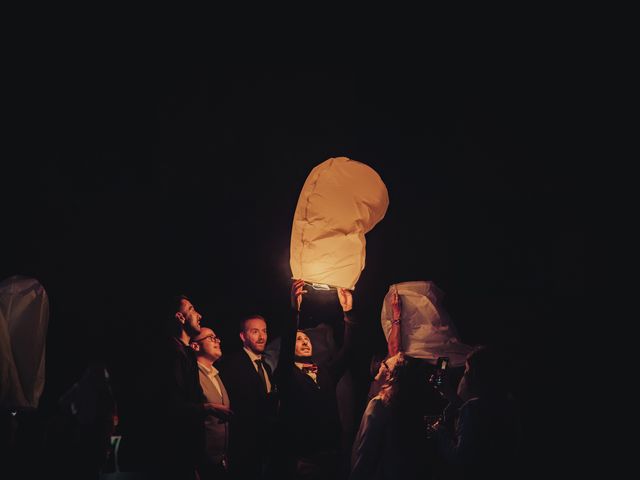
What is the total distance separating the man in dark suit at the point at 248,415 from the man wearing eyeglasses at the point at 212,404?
7 centimetres

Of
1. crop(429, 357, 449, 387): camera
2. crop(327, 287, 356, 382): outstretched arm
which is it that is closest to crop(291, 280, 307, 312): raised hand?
crop(327, 287, 356, 382): outstretched arm

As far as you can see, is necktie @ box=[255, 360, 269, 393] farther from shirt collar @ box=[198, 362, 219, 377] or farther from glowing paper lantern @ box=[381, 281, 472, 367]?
glowing paper lantern @ box=[381, 281, 472, 367]

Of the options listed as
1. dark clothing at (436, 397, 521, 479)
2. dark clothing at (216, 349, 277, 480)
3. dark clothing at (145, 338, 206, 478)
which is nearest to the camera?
dark clothing at (436, 397, 521, 479)

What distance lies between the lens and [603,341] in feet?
16.5

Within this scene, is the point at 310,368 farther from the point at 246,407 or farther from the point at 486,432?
the point at 486,432

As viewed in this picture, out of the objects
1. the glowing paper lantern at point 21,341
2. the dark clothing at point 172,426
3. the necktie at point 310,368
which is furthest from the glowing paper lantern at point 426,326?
the glowing paper lantern at point 21,341

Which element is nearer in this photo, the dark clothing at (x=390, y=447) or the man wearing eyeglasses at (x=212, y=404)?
the dark clothing at (x=390, y=447)

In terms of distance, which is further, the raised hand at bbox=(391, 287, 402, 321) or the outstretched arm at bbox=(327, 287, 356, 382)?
the raised hand at bbox=(391, 287, 402, 321)

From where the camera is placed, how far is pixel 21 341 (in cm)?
388

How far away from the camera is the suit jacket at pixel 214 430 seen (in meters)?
3.63

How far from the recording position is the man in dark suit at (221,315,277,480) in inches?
148

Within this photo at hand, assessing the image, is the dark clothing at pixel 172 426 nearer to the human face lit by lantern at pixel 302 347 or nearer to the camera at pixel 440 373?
the human face lit by lantern at pixel 302 347

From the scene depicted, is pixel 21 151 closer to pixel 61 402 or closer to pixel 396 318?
pixel 61 402

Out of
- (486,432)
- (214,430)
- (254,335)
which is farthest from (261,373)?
(486,432)
